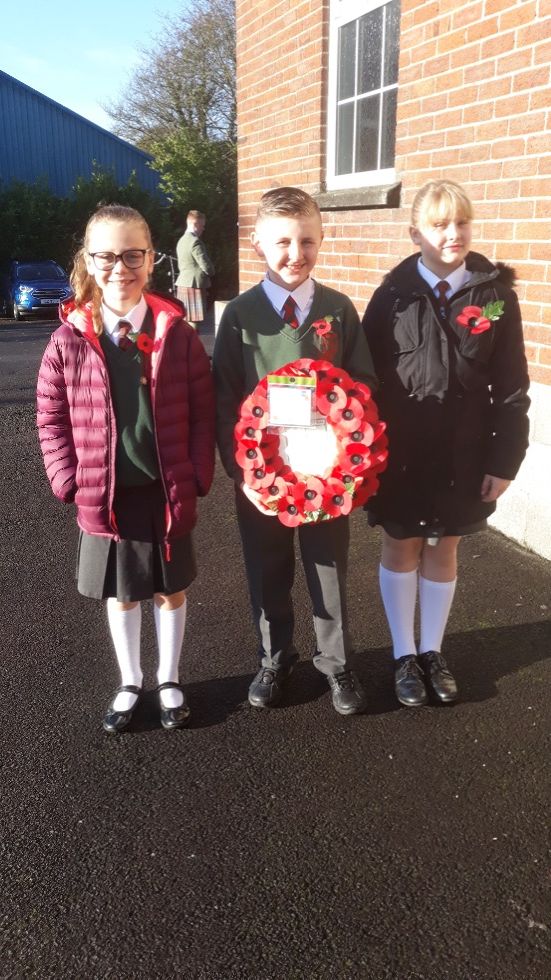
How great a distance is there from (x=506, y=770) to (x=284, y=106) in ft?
18.8

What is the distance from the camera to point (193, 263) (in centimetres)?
1159

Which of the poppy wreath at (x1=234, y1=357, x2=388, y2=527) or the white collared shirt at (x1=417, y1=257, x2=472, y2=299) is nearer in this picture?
the poppy wreath at (x1=234, y1=357, x2=388, y2=527)

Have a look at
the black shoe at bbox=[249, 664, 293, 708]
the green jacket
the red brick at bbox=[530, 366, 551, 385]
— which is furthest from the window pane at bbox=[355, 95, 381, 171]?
the green jacket

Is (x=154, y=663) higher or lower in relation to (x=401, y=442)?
lower

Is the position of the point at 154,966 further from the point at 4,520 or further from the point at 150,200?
the point at 150,200

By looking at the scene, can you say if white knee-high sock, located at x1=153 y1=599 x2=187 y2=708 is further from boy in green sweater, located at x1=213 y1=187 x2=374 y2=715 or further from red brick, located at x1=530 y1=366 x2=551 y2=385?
red brick, located at x1=530 y1=366 x2=551 y2=385

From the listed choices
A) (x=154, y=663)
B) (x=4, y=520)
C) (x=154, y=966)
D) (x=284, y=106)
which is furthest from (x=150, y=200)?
(x=154, y=966)

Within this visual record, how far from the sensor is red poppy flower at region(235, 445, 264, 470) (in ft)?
8.34

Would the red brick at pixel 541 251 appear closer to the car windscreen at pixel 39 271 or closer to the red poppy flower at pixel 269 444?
the red poppy flower at pixel 269 444

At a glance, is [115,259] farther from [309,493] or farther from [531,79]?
[531,79]

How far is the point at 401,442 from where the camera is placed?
9.26ft

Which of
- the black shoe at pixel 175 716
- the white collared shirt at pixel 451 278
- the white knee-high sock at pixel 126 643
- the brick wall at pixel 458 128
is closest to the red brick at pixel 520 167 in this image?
the brick wall at pixel 458 128

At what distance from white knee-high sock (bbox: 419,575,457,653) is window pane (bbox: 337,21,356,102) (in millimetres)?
4245

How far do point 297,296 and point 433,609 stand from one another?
Result: 132 cm
